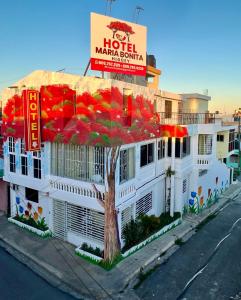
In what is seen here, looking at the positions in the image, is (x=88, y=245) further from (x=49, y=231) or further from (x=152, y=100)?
(x=152, y=100)

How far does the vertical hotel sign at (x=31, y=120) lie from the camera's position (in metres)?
15.2

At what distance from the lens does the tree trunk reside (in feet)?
45.3

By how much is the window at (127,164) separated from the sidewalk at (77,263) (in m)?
4.60

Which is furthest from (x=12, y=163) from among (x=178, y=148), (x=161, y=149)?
(x=178, y=148)

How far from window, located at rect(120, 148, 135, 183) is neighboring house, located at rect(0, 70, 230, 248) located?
0.06 m

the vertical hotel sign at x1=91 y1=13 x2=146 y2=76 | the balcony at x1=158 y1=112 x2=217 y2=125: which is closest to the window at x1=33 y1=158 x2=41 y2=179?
the vertical hotel sign at x1=91 y1=13 x2=146 y2=76

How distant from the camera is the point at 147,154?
59.2 ft

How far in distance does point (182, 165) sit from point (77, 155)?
889cm

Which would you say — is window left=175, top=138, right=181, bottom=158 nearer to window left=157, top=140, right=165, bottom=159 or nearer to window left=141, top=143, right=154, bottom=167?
window left=157, top=140, right=165, bottom=159

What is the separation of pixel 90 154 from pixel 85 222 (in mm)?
4181

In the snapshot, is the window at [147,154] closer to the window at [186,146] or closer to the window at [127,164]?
the window at [127,164]

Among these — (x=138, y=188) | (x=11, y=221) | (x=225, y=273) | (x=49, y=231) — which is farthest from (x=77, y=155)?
A: (x=225, y=273)

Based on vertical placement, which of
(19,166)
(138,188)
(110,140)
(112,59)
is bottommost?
(138,188)

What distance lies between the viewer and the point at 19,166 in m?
18.1
